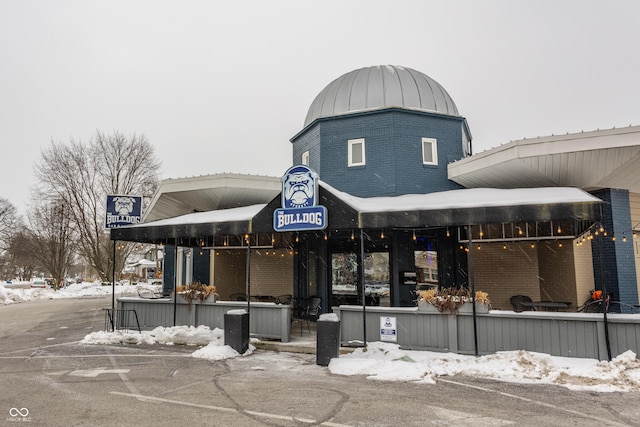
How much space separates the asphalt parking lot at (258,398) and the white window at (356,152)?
24.7 ft

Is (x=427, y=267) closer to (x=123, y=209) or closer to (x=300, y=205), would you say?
(x=300, y=205)

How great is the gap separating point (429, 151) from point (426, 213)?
5747 mm

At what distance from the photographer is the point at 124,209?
17078mm

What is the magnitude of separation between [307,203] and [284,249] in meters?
6.78

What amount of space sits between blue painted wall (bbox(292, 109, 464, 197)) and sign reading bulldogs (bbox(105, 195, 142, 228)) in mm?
7592

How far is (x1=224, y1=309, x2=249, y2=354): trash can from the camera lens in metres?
10.1

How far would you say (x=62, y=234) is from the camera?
148 ft

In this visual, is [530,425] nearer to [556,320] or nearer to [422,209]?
[556,320]

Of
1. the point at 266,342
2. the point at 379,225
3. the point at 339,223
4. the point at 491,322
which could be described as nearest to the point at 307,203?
the point at 339,223

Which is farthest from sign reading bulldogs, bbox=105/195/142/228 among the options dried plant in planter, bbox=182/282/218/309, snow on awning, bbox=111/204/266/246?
dried plant in planter, bbox=182/282/218/309

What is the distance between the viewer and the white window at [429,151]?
48.2ft

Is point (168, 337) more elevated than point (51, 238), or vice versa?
point (51, 238)

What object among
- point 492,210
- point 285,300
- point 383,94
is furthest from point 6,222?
point 492,210

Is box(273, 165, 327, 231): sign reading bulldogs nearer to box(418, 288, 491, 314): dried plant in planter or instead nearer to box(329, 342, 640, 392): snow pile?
box(418, 288, 491, 314): dried plant in planter
